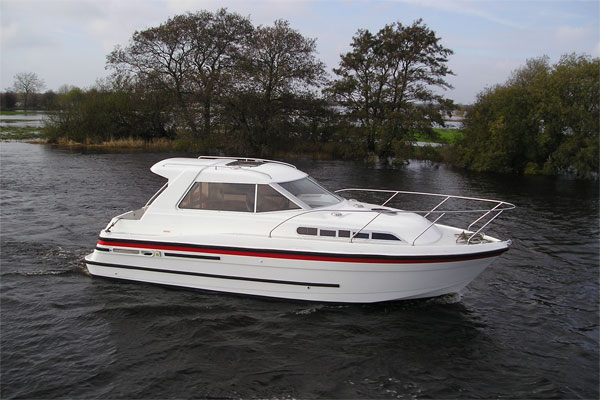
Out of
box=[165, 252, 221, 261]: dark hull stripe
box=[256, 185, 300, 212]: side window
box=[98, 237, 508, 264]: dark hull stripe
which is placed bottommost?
box=[165, 252, 221, 261]: dark hull stripe

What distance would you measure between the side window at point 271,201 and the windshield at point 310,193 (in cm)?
27

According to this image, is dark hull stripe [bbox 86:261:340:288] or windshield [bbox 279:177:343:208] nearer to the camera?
dark hull stripe [bbox 86:261:340:288]

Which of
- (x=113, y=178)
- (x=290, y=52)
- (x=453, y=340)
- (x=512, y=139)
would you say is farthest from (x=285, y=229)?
(x=290, y=52)

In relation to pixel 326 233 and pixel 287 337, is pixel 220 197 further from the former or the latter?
pixel 287 337

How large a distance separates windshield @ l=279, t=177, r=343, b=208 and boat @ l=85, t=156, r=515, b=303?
3cm

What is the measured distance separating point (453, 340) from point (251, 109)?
32224 millimetres

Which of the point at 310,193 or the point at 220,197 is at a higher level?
the point at 310,193

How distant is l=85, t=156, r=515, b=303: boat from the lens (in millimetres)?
8727

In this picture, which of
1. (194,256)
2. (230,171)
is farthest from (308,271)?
(230,171)

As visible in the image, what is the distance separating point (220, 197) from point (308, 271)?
8.59 ft

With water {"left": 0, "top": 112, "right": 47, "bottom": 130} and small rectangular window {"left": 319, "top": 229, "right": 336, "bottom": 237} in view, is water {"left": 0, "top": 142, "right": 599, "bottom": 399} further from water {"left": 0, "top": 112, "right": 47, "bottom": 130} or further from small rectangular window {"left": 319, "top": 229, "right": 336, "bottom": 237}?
water {"left": 0, "top": 112, "right": 47, "bottom": 130}

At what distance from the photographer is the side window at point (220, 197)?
990 cm

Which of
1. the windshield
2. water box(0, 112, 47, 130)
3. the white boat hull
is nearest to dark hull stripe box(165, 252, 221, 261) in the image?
the white boat hull

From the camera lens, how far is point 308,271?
351 inches
